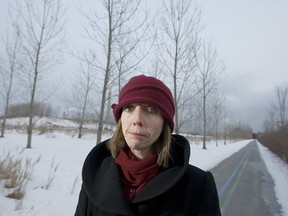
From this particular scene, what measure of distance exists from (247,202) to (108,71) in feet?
18.3

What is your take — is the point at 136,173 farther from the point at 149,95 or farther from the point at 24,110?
the point at 24,110

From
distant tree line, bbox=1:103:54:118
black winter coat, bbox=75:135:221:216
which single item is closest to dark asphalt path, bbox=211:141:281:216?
black winter coat, bbox=75:135:221:216

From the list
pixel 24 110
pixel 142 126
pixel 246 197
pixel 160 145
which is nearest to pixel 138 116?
pixel 142 126

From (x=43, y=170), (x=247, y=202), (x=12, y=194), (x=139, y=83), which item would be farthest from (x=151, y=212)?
(x=43, y=170)

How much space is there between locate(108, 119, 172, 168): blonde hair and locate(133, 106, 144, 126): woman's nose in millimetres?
191

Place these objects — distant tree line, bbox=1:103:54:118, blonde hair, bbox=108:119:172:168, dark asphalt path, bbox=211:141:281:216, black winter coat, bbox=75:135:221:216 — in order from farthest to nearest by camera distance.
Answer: distant tree line, bbox=1:103:54:118, dark asphalt path, bbox=211:141:281:216, blonde hair, bbox=108:119:172:168, black winter coat, bbox=75:135:221:216

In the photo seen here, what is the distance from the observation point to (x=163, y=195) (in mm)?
1400

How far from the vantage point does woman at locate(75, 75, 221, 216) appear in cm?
138

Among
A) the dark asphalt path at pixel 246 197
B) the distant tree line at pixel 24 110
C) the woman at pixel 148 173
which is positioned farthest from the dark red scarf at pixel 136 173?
the distant tree line at pixel 24 110

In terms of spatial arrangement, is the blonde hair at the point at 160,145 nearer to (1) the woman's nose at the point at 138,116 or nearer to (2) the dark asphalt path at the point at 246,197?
(1) the woman's nose at the point at 138,116

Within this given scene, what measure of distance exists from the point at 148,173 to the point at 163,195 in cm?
15

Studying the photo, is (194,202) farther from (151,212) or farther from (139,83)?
(139,83)

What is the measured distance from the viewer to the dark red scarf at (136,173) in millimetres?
1461

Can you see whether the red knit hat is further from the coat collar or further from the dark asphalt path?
the dark asphalt path
